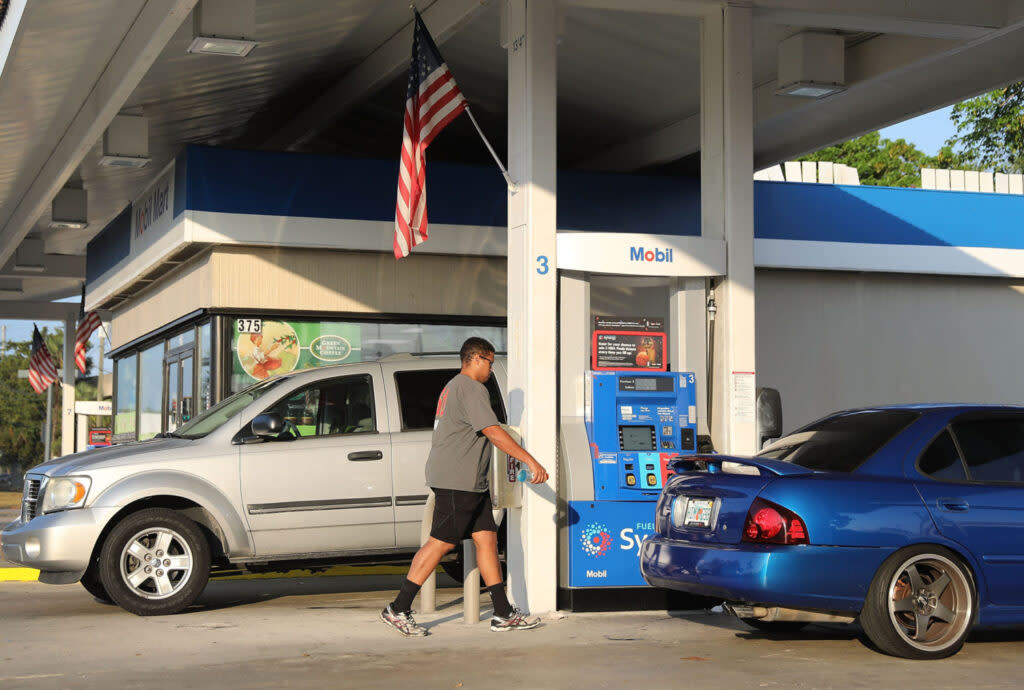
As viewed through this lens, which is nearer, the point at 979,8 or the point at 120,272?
the point at 979,8

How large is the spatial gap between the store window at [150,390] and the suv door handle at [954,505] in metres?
13.8

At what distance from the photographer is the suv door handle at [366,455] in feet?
33.9

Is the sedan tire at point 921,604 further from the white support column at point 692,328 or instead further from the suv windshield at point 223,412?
the suv windshield at point 223,412

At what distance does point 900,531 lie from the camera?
296 inches

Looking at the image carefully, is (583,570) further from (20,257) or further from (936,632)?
(20,257)

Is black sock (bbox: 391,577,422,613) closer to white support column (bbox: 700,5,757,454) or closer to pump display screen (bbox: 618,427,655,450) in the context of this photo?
pump display screen (bbox: 618,427,655,450)

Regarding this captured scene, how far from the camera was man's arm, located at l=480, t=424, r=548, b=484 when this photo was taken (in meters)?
8.45

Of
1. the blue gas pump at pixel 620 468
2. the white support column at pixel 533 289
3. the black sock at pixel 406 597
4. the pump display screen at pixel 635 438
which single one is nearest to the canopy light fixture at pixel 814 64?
the white support column at pixel 533 289

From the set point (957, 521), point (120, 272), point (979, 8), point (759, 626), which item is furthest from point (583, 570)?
point (120, 272)

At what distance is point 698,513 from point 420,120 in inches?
169

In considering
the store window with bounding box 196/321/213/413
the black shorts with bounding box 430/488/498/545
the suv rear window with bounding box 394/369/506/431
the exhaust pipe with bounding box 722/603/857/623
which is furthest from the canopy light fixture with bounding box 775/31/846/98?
the store window with bounding box 196/321/213/413

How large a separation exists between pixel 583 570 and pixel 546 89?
3.58m

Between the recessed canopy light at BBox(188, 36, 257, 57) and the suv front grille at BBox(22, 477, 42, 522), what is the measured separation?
3.87m

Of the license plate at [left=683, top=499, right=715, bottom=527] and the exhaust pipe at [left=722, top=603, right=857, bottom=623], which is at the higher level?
the license plate at [left=683, top=499, right=715, bottom=527]
